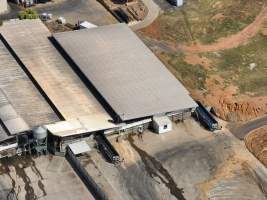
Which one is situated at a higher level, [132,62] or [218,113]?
[132,62]

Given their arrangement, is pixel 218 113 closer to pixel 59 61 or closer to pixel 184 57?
pixel 184 57

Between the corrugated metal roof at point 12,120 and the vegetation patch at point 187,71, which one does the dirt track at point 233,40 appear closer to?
the vegetation patch at point 187,71

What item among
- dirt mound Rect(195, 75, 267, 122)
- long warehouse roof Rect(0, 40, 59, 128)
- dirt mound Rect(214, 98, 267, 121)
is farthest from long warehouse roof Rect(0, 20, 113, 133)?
dirt mound Rect(214, 98, 267, 121)

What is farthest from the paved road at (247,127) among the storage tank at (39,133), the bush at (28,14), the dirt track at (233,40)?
the bush at (28,14)

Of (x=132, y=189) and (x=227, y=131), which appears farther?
(x=227, y=131)

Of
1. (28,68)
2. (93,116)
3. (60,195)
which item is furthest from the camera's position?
(28,68)

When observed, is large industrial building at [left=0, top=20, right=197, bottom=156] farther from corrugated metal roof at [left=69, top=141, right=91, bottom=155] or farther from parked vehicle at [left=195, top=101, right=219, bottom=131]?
parked vehicle at [left=195, top=101, right=219, bottom=131]

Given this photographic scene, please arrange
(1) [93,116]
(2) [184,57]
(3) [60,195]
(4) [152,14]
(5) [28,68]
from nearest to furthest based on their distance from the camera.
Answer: (3) [60,195], (1) [93,116], (5) [28,68], (2) [184,57], (4) [152,14]

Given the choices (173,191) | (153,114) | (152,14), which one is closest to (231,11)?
(152,14)
